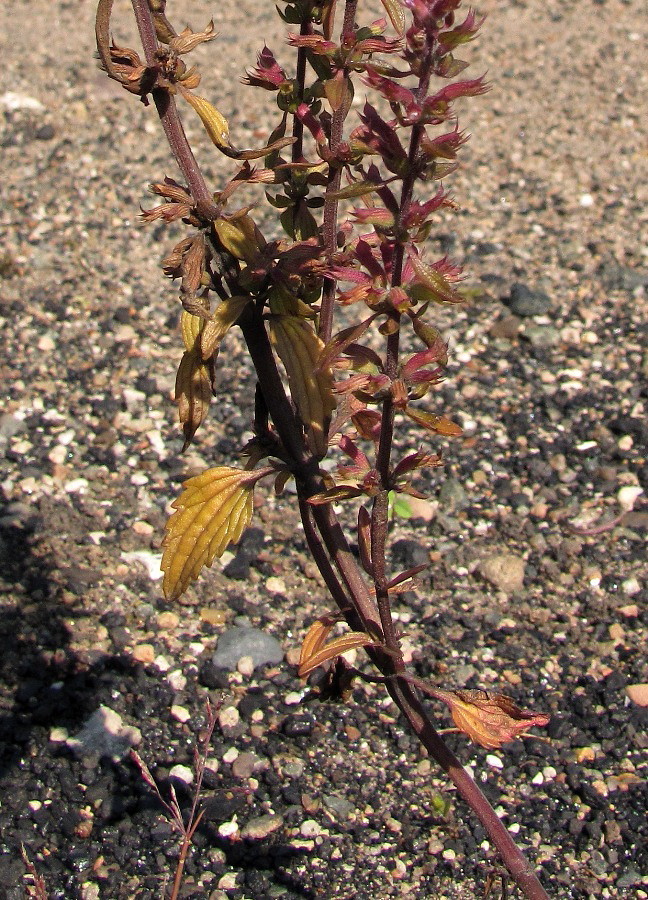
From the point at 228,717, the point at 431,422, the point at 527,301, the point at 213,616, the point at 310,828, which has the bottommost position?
the point at 310,828

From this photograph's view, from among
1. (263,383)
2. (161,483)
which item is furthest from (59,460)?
(263,383)

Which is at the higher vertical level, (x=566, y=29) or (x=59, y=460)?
(x=566, y=29)

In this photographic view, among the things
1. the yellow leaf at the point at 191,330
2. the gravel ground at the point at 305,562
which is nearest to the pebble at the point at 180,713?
the gravel ground at the point at 305,562

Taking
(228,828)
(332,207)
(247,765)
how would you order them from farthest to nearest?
1. (247,765)
2. (228,828)
3. (332,207)

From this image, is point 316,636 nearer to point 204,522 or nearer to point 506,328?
point 204,522

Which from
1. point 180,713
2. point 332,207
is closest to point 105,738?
point 180,713

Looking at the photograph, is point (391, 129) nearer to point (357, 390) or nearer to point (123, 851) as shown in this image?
point (357, 390)

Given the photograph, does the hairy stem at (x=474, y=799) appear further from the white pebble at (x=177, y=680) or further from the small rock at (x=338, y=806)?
the white pebble at (x=177, y=680)
